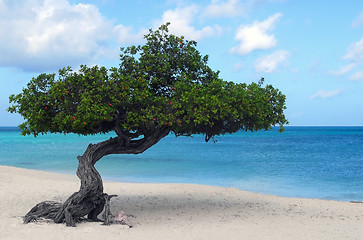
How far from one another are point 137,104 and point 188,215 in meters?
5.07

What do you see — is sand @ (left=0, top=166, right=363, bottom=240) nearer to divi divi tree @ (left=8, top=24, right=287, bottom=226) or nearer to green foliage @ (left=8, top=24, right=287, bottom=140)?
divi divi tree @ (left=8, top=24, right=287, bottom=226)

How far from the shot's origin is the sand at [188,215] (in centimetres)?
1174

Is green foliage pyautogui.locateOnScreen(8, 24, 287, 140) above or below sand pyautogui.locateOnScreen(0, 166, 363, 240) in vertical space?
above

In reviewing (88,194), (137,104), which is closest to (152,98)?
(137,104)

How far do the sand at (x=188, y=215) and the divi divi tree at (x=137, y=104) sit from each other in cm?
127

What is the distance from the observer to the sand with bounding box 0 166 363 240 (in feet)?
38.5

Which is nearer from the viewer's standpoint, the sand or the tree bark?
the sand

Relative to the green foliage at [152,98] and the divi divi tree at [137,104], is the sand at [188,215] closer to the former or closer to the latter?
the divi divi tree at [137,104]

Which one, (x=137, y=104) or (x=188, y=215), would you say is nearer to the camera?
(x=137, y=104)

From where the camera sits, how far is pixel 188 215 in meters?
15.3

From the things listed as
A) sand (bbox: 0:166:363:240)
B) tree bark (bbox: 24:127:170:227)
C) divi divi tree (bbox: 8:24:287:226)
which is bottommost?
sand (bbox: 0:166:363:240)

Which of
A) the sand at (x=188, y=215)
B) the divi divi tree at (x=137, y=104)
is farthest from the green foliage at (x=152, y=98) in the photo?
the sand at (x=188, y=215)

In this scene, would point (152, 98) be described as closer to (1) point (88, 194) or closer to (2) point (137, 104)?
(2) point (137, 104)

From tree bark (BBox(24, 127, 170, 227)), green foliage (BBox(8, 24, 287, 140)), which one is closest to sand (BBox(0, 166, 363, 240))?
tree bark (BBox(24, 127, 170, 227))
